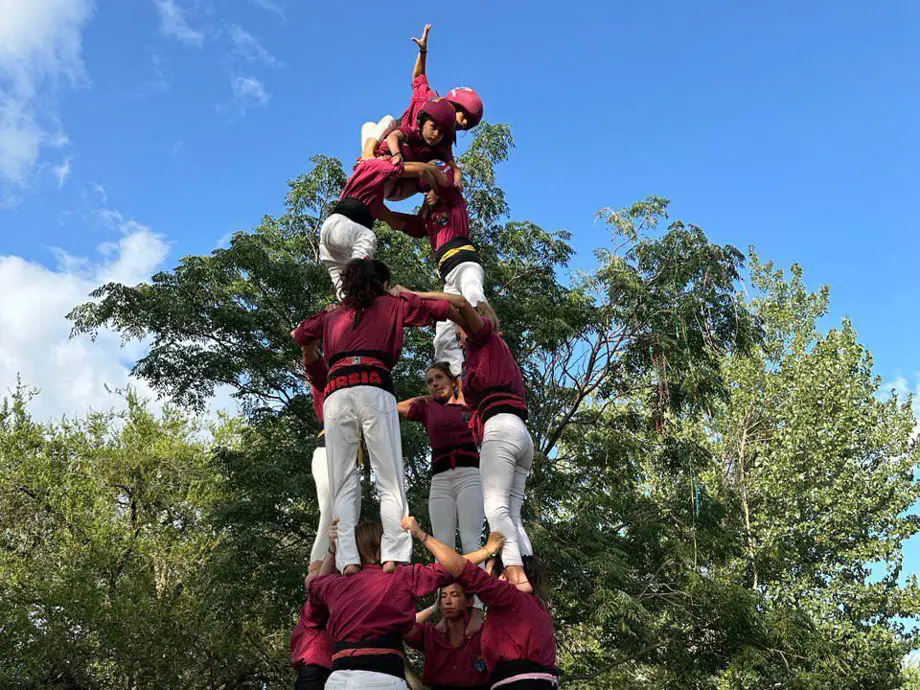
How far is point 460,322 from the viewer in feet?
17.8

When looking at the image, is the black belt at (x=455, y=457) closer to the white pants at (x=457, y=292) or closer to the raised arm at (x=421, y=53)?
the white pants at (x=457, y=292)

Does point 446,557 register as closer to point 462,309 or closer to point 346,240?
point 462,309

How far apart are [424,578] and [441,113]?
441 centimetres

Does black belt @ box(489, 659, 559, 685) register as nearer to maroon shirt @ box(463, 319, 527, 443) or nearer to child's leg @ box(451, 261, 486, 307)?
maroon shirt @ box(463, 319, 527, 443)

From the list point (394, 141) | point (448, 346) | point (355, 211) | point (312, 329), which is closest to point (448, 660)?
point (312, 329)

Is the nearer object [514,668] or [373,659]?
[373,659]

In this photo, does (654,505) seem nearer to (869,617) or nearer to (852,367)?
(869,617)

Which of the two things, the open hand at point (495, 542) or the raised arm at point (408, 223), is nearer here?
the open hand at point (495, 542)

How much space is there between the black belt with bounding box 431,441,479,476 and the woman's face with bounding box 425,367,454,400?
37 cm

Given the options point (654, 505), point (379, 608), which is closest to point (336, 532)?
point (379, 608)

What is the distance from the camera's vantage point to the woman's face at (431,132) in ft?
24.3

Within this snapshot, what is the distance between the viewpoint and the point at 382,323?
5.02 metres

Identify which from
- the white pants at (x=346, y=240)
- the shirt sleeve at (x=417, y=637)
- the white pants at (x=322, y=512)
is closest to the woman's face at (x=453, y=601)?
the shirt sleeve at (x=417, y=637)

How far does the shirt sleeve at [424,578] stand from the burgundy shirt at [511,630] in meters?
0.14
